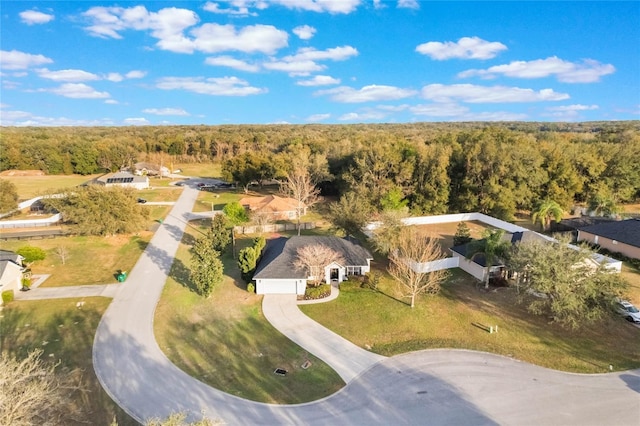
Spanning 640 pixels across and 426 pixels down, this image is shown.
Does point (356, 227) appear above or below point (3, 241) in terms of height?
above

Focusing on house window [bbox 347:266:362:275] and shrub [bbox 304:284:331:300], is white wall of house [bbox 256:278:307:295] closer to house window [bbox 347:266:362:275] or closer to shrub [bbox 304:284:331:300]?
shrub [bbox 304:284:331:300]

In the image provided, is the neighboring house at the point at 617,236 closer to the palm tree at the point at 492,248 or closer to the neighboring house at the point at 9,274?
the palm tree at the point at 492,248

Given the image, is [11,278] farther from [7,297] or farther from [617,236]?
[617,236]

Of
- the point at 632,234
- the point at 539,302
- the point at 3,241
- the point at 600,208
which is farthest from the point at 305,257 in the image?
the point at 600,208

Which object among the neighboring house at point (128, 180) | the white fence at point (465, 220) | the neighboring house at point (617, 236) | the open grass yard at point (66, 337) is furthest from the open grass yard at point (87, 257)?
the neighboring house at point (617, 236)

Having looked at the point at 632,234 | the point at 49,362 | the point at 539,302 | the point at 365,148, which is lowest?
the point at 49,362

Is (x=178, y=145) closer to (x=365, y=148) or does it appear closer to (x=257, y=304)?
(x=365, y=148)

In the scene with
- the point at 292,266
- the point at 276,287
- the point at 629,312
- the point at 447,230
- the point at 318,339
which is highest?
the point at 292,266

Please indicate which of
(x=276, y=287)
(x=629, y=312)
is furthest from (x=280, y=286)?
(x=629, y=312)

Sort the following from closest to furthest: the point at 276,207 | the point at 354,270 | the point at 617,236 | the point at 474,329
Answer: the point at 474,329 < the point at 354,270 < the point at 617,236 < the point at 276,207
